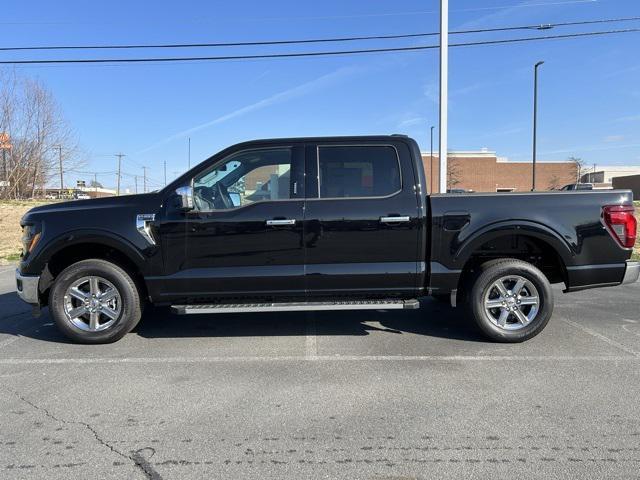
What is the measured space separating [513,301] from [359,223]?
178cm

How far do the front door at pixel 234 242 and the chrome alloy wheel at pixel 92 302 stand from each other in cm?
44

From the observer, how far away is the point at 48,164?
34.7 meters

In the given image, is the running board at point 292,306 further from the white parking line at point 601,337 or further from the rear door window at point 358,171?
the white parking line at point 601,337

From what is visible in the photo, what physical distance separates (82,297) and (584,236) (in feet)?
16.8

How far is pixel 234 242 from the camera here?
192 inches

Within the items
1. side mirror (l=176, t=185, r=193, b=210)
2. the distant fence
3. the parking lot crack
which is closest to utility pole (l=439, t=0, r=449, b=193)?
Result: side mirror (l=176, t=185, r=193, b=210)

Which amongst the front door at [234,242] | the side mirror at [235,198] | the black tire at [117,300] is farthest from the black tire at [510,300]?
the black tire at [117,300]

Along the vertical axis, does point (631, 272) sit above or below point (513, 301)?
above

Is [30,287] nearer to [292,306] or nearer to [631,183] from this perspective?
[292,306]

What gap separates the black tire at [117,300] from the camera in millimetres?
4922

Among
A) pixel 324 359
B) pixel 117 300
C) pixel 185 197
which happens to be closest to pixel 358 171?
pixel 185 197

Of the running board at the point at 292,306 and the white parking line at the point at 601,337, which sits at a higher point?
the running board at the point at 292,306

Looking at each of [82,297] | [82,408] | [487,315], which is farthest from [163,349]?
[487,315]

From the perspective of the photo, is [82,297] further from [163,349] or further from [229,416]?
[229,416]
